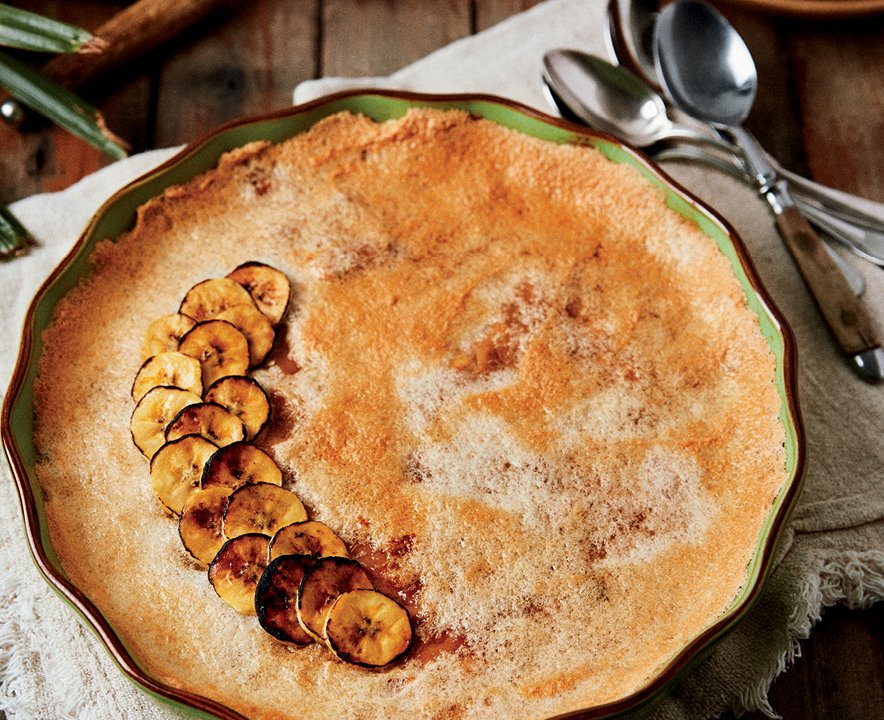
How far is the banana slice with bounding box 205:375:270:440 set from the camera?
5.86 feet

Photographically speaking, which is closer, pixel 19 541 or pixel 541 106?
pixel 19 541

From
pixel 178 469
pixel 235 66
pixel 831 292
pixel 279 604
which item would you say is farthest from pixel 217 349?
pixel 831 292

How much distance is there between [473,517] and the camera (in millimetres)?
1725

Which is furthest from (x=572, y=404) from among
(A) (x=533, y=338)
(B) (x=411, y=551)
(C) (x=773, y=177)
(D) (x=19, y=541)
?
(D) (x=19, y=541)

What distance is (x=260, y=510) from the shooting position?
1.67 metres

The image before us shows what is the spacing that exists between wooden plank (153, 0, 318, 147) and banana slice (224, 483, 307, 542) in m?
1.11

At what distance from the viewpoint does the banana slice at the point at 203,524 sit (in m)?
1.66

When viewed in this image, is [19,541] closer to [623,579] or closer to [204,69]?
[623,579]

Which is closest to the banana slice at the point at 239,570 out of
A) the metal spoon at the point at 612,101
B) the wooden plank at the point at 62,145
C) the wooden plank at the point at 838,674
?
the wooden plank at the point at 838,674

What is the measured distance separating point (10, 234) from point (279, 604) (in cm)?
109

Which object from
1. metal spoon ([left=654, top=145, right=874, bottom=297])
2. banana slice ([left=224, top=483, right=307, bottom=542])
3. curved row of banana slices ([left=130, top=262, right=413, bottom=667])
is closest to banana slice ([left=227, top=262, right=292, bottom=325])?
curved row of banana slices ([left=130, top=262, right=413, bottom=667])

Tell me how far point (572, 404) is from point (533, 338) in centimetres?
16

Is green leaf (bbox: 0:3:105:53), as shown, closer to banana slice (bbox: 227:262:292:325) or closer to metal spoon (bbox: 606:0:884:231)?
banana slice (bbox: 227:262:292:325)

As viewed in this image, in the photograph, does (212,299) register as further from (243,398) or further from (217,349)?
(243,398)
